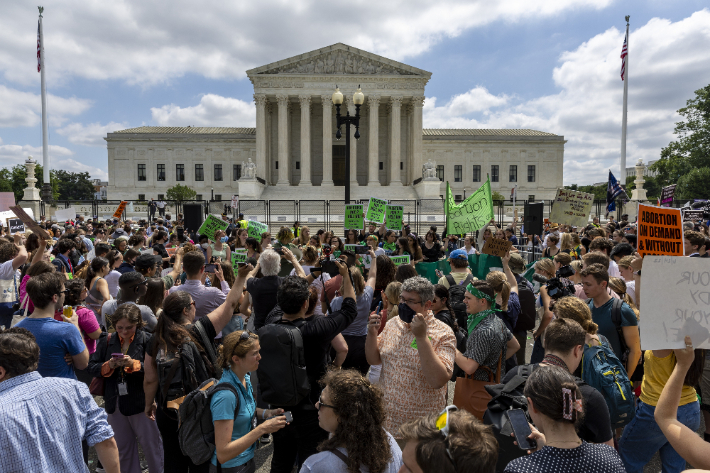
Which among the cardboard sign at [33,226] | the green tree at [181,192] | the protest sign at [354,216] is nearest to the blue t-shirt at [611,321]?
the cardboard sign at [33,226]

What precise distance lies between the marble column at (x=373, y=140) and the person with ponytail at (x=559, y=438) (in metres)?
47.5

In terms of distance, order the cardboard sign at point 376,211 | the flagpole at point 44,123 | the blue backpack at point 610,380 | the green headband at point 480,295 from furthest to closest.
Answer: the flagpole at point 44,123, the cardboard sign at point 376,211, the green headband at point 480,295, the blue backpack at point 610,380

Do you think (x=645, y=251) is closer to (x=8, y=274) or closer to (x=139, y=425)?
(x=139, y=425)

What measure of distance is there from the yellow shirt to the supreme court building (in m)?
42.3

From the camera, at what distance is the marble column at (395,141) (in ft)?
164

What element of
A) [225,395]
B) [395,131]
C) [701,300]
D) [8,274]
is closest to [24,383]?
[225,395]

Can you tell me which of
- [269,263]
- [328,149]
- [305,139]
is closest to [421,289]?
[269,263]

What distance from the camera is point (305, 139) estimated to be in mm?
49562

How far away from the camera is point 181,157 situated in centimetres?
5794

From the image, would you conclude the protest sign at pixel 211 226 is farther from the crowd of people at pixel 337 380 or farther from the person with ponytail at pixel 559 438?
the person with ponytail at pixel 559 438

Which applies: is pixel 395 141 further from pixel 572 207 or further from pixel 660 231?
pixel 660 231

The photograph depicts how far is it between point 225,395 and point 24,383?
1.10m

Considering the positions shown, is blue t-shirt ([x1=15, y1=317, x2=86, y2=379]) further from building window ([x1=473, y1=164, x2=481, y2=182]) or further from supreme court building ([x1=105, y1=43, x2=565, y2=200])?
building window ([x1=473, y1=164, x2=481, y2=182])

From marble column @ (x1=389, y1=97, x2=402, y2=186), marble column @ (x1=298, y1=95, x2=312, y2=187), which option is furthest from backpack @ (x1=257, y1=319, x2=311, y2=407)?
marble column @ (x1=389, y1=97, x2=402, y2=186)
